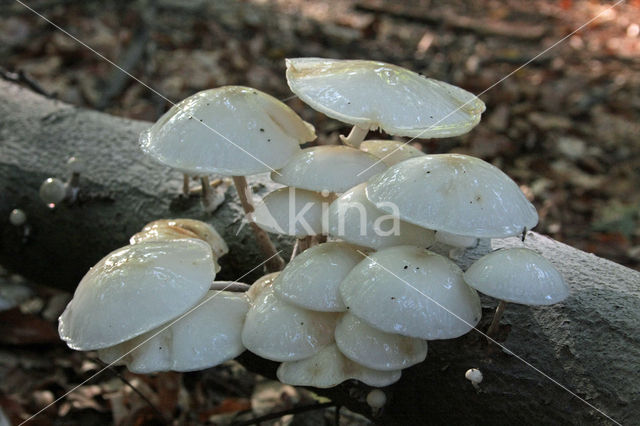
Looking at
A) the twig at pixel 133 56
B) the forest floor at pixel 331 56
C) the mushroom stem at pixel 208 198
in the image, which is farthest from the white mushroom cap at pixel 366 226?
the twig at pixel 133 56

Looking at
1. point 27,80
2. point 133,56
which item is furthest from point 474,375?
point 133,56

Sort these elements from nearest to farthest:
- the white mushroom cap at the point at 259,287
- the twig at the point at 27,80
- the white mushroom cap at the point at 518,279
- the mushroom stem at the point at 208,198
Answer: the white mushroom cap at the point at 518,279, the white mushroom cap at the point at 259,287, the mushroom stem at the point at 208,198, the twig at the point at 27,80

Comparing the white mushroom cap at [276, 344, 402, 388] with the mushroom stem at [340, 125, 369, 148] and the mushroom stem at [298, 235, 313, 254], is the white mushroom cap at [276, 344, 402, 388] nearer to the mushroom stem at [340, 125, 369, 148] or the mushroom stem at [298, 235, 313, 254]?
the mushroom stem at [298, 235, 313, 254]

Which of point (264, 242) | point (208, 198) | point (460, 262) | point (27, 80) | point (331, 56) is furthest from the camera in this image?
point (331, 56)

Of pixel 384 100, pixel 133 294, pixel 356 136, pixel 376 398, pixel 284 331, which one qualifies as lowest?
pixel 376 398

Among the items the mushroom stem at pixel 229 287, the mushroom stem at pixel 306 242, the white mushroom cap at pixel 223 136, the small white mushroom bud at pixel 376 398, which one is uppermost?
the white mushroom cap at pixel 223 136

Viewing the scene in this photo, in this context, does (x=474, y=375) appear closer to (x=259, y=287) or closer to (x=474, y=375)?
(x=474, y=375)

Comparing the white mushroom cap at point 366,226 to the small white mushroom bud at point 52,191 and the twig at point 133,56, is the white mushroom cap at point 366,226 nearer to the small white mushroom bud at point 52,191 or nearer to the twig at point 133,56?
the small white mushroom bud at point 52,191

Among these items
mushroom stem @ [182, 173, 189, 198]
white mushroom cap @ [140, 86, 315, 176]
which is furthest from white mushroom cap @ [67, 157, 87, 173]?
white mushroom cap @ [140, 86, 315, 176]
